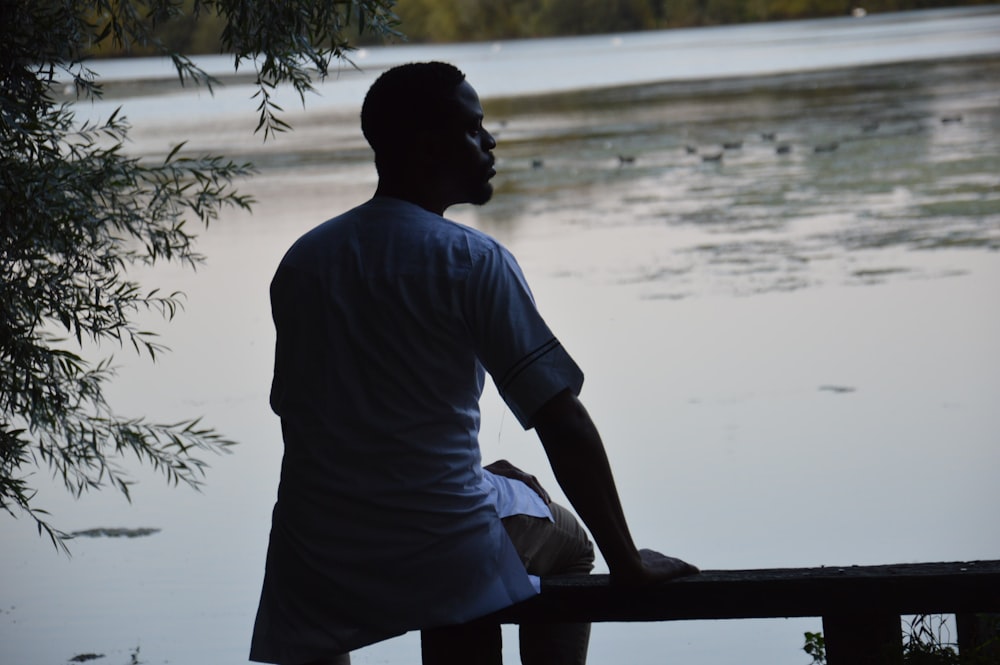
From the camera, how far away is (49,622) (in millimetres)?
4777

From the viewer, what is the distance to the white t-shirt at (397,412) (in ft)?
6.57

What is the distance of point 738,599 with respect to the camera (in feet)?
7.11

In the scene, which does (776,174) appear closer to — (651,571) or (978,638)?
(978,638)

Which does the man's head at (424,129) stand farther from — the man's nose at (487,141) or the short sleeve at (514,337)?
the short sleeve at (514,337)

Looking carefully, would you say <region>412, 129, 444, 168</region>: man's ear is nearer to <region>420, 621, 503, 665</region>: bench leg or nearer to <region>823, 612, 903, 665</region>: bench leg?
<region>420, 621, 503, 665</region>: bench leg

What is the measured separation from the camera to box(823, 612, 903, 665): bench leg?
222 centimetres

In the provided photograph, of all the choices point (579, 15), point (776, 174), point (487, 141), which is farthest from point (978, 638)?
point (579, 15)

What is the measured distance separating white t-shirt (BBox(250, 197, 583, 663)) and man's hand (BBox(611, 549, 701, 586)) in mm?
156

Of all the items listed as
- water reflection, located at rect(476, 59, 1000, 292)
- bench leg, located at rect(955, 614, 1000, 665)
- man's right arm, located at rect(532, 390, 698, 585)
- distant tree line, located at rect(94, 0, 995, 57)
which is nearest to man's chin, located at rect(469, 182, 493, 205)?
man's right arm, located at rect(532, 390, 698, 585)

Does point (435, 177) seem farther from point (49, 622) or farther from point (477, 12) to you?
point (477, 12)

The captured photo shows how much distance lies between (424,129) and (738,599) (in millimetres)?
805

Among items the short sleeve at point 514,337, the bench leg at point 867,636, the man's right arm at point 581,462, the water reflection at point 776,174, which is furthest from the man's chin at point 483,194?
the water reflection at point 776,174

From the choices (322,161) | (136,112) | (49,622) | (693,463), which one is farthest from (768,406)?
(136,112)

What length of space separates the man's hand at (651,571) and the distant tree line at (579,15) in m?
82.3
